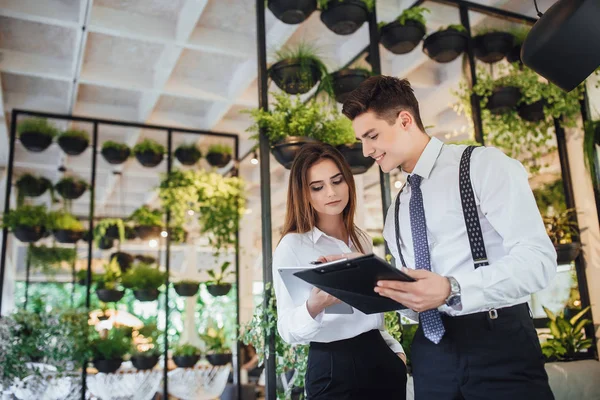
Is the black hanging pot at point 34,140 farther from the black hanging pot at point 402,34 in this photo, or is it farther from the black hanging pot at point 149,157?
the black hanging pot at point 402,34

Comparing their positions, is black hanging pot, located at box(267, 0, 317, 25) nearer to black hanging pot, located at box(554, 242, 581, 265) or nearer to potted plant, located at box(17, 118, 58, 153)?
black hanging pot, located at box(554, 242, 581, 265)

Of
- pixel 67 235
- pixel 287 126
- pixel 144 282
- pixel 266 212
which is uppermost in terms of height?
pixel 287 126

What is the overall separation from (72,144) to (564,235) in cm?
516

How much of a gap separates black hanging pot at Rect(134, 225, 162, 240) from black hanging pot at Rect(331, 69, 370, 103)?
3.90 meters

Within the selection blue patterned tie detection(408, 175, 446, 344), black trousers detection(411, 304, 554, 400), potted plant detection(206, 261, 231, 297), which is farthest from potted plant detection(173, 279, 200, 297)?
black trousers detection(411, 304, 554, 400)

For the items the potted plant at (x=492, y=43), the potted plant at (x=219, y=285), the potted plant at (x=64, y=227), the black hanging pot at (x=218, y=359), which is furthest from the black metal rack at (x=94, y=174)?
the potted plant at (x=492, y=43)

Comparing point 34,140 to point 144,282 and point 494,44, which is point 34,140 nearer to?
point 144,282

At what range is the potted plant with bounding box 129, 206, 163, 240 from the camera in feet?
22.2

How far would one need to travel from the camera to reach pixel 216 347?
6398 mm

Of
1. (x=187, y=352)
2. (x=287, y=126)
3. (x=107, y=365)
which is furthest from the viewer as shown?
(x=187, y=352)

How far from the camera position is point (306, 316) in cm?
179

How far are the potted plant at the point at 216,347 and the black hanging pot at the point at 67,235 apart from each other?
1.92 meters

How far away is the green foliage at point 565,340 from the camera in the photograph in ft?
13.3

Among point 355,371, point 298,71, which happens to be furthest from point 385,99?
point 298,71
